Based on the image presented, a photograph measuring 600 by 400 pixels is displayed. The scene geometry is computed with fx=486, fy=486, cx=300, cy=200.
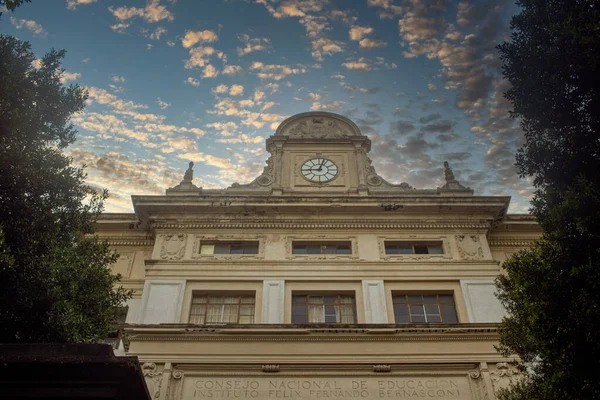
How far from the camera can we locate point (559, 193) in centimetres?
1089

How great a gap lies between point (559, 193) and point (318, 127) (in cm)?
1421

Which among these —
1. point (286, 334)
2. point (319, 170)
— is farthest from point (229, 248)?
point (319, 170)

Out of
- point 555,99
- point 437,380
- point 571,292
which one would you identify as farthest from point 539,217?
point 437,380

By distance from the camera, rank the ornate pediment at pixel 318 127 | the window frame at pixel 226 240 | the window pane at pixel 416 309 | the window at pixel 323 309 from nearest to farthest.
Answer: the window at pixel 323 309 < the window pane at pixel 416 309 < the window frame at pixel 226 240 < the ornate pediment at pixel 318 127

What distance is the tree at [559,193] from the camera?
9.59 m

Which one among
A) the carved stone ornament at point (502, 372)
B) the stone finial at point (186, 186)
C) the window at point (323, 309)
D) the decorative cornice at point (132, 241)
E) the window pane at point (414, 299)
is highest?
the stone finial at point (186, 186)

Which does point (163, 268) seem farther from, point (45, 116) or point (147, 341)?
point (45, 116)

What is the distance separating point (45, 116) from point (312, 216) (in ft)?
34.8

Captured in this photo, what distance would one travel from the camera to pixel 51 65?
14.1 m

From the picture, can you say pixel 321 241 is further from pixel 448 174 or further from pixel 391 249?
pixel 448 174

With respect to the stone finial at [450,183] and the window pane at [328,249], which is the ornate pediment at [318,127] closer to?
the stone finial at [450,183]

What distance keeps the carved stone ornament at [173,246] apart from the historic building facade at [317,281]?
5 centimetres

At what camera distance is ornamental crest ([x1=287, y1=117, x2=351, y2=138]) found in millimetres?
23406

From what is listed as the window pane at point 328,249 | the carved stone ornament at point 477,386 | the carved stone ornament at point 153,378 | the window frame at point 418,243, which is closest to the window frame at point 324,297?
the window pane at point 328,249
